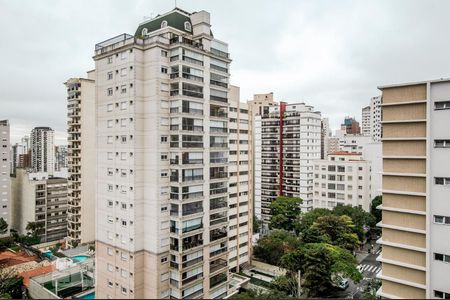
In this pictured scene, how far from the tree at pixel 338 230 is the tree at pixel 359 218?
4.25 m

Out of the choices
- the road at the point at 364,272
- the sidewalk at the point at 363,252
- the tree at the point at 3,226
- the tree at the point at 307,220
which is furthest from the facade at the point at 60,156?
the road at the point at 364,272

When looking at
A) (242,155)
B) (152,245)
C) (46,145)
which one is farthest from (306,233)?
(46,145)

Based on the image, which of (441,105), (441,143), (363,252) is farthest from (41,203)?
(441,105)

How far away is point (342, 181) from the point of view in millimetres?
58125

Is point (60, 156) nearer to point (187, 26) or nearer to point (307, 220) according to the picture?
point (307, 220)

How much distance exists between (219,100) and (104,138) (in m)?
10.7

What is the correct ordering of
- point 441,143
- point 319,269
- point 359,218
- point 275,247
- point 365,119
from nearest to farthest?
point 441,143, point 319,269, point 275,247, point 359,218, point 365,119

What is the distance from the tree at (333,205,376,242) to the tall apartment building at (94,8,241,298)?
100ft

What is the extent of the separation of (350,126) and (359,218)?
10853 centimetres

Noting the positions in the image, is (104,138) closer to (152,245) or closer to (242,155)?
(152,245)

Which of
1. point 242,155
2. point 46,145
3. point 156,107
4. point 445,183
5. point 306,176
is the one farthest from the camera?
point 46,145

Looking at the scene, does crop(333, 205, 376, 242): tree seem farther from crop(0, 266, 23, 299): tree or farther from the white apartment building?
crop(0, 266, 23, 299): tree

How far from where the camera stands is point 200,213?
26391mm

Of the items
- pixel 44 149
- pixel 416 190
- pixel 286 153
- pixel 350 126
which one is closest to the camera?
pixel 416 190
